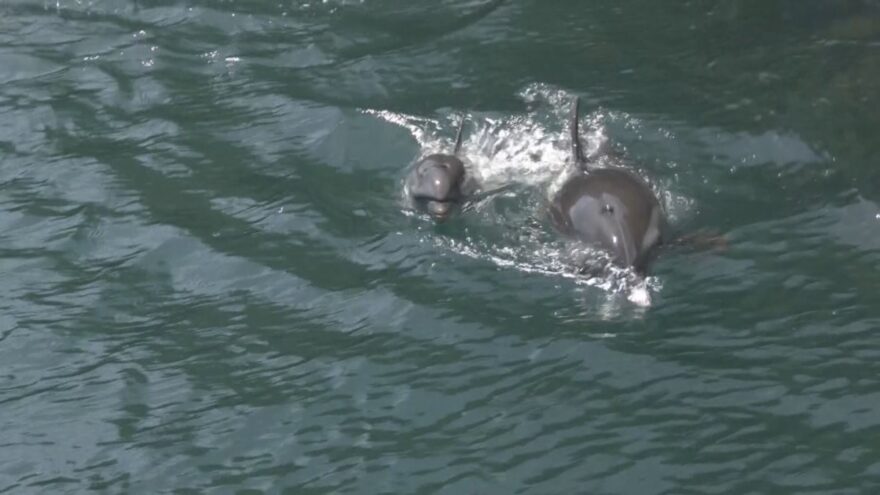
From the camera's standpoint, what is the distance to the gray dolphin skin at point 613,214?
852 centimetres

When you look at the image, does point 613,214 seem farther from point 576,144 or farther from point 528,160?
point 528,160

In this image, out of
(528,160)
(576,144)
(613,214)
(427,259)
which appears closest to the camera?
(613,214)

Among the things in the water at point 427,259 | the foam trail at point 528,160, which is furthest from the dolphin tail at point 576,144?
the water at point 427,259

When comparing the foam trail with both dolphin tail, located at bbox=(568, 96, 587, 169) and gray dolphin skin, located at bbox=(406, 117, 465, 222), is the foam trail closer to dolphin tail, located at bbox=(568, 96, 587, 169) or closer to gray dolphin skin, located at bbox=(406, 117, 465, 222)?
dolphin tail, located at bbox=(568, 96, 587, 169)

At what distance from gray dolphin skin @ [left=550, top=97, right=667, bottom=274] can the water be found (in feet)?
0.61

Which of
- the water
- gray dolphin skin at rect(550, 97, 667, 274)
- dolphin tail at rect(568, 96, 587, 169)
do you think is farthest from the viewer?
dolphin tail at rect(568, 96, 587, 169)

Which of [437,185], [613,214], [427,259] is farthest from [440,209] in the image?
[613,214]

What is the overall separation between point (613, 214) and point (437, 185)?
4.29 feet

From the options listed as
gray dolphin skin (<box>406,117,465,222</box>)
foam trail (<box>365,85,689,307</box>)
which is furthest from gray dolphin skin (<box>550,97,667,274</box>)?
gray dolphin skin (<box>406,117,465,222</box>)

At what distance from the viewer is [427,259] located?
358 inches

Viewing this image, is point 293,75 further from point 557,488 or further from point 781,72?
point 557,488

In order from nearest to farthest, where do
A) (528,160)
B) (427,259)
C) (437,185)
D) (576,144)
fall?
(427,259), (437,185), (576,144), (528,160)

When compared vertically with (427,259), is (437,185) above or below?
above

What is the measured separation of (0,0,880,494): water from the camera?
782 cm
